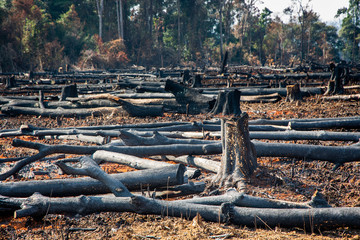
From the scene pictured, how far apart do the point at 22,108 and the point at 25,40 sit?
81.2ft

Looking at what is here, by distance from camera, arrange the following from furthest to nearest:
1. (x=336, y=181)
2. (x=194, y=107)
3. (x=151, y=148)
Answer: (x=194, y=107) → (x=151, y=148) → (x=336, y=181)

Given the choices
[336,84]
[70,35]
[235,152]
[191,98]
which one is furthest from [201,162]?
[70,35]

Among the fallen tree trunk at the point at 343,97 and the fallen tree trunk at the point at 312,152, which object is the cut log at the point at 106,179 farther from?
the fallen tree trunk at the point at 343,97

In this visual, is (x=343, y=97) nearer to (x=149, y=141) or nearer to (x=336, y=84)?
(x=336, y=84)

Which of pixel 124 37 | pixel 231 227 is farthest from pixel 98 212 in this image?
pixel 124 37

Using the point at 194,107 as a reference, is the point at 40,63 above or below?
above

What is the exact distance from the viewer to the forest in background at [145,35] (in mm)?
32750

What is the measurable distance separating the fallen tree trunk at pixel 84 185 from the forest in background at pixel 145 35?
92.5 ft

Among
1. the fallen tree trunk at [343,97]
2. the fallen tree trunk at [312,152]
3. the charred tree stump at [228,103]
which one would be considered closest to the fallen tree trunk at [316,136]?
the fallen tree trunk at [312,152]

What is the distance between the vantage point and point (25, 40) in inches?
1260

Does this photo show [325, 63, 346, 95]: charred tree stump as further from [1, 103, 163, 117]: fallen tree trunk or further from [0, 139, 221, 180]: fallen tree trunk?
[0, 139, 221, 180]: fallen tree trunk

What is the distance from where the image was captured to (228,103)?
4.00 metres

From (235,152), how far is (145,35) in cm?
Result: 4386

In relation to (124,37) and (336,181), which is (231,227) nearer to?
(336,181)
